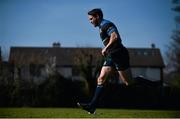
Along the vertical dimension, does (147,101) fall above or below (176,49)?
below

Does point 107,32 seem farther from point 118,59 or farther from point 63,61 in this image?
point 63,61

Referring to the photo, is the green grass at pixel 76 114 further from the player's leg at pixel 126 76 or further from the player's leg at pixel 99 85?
the player's leg at pixel 126 76

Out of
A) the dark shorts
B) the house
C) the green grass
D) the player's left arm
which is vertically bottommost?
the house

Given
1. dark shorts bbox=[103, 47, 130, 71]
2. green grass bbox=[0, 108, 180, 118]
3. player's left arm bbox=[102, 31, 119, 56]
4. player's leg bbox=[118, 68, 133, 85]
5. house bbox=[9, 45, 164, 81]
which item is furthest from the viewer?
house bbox=[9, 45, 164, 81]

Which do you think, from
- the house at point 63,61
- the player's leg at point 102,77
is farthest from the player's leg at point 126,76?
the house at point 63,61

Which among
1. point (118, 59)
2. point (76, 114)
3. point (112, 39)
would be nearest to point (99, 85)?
point (118, 59)

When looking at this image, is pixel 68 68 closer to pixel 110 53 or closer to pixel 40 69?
pixel 40 69

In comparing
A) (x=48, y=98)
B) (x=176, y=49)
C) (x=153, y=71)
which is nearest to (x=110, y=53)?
(x=176, y=49)

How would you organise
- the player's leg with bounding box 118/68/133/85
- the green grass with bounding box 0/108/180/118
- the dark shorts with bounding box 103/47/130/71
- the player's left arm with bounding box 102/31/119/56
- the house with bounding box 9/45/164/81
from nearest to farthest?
Answer: the player's left arm with bounding box 102/31/119/56 < the dark shorts with bounding box 103/47/130/71 < the player's leg with bounding box 118/68/133/85 < the green grass with bounding box 0/108/180/118 < the house with bounding box 9/45/164/81

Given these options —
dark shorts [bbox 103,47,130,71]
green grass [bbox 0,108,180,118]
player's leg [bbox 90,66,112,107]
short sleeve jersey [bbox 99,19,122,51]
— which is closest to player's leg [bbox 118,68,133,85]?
dark shorts [bbox 103,47,130,71]

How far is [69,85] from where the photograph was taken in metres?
17.5

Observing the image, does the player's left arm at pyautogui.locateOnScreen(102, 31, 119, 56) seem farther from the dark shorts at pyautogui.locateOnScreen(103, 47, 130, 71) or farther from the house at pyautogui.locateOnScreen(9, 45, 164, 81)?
the house at pyautogui.locateOnScreen(9, 45, 164, 81)

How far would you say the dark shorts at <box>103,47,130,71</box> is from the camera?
5.72 m

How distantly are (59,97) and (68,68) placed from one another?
23.9m
